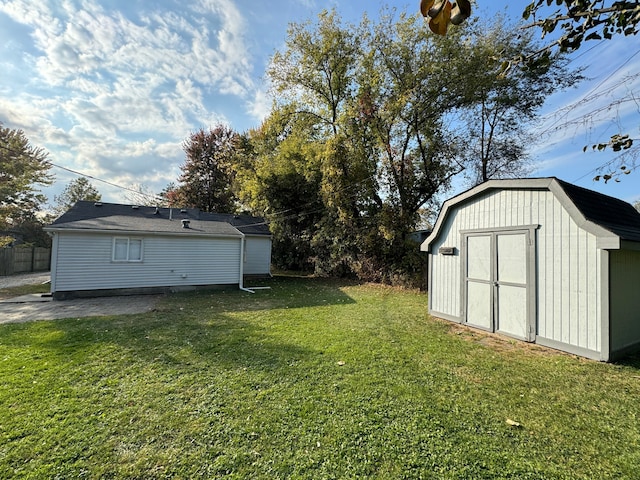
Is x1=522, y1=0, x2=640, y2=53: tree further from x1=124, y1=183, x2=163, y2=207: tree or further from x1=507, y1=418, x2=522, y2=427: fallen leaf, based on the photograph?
x1=124, y1=183, x2=163, y2=207: tree

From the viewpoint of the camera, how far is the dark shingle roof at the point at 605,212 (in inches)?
169

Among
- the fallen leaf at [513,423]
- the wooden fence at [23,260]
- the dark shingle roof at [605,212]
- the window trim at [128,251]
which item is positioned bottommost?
the fallen leaf at [513,423]

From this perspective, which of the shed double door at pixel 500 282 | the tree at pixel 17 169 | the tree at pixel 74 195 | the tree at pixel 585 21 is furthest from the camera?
the tree at pixel 74 195

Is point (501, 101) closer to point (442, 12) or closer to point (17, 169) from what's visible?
point (442, 12)

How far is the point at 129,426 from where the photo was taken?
251 cm

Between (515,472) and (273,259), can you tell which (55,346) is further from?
(273,259)

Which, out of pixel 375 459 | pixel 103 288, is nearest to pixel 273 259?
pixel 103 288

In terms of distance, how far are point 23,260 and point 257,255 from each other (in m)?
14.0

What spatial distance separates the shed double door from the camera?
499 cm

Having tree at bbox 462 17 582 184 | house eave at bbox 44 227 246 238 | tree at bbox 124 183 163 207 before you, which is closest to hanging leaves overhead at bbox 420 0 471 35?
house eave at bbox 44 227 246 238

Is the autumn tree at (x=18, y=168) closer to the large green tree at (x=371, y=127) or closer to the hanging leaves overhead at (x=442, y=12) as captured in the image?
the large green tree at (x=371, y=127)

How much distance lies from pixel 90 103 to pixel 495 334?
44.7 ft

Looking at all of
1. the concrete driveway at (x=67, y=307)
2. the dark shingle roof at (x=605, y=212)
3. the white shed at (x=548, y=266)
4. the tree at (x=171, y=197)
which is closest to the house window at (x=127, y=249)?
the concrete driveway at (x=67, y=307)

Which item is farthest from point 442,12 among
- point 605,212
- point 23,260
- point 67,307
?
point 23,260
